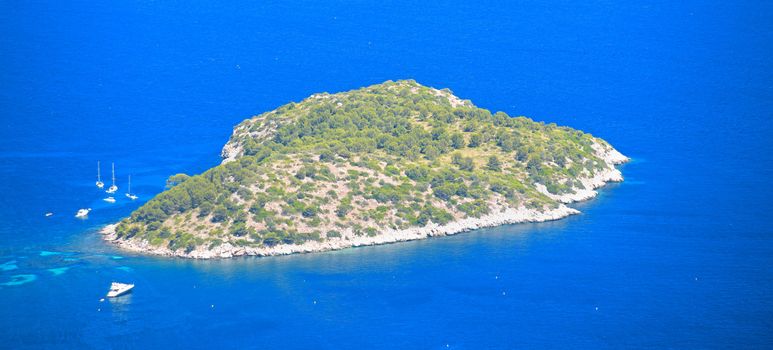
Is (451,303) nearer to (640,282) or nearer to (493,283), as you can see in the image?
(493,283)

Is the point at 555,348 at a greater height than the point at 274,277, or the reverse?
the point at 274,277

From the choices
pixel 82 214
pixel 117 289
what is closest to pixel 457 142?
pixel 82 214

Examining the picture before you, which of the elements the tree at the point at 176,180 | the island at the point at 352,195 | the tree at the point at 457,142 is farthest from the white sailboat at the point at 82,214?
the tree at the point at 457,142

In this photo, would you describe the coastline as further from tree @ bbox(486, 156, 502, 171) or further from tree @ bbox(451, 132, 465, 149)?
tree @ bbox(451, 132, 465, 149)

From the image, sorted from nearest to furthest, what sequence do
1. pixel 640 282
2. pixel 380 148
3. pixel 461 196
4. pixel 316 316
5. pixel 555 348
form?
pixel 555 348 < pixel 316 316 < pixel 640 282 < pixel 461 196 < pixel 380 148

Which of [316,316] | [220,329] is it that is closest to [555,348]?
[316,316]

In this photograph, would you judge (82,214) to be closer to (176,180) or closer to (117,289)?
(176,180)
